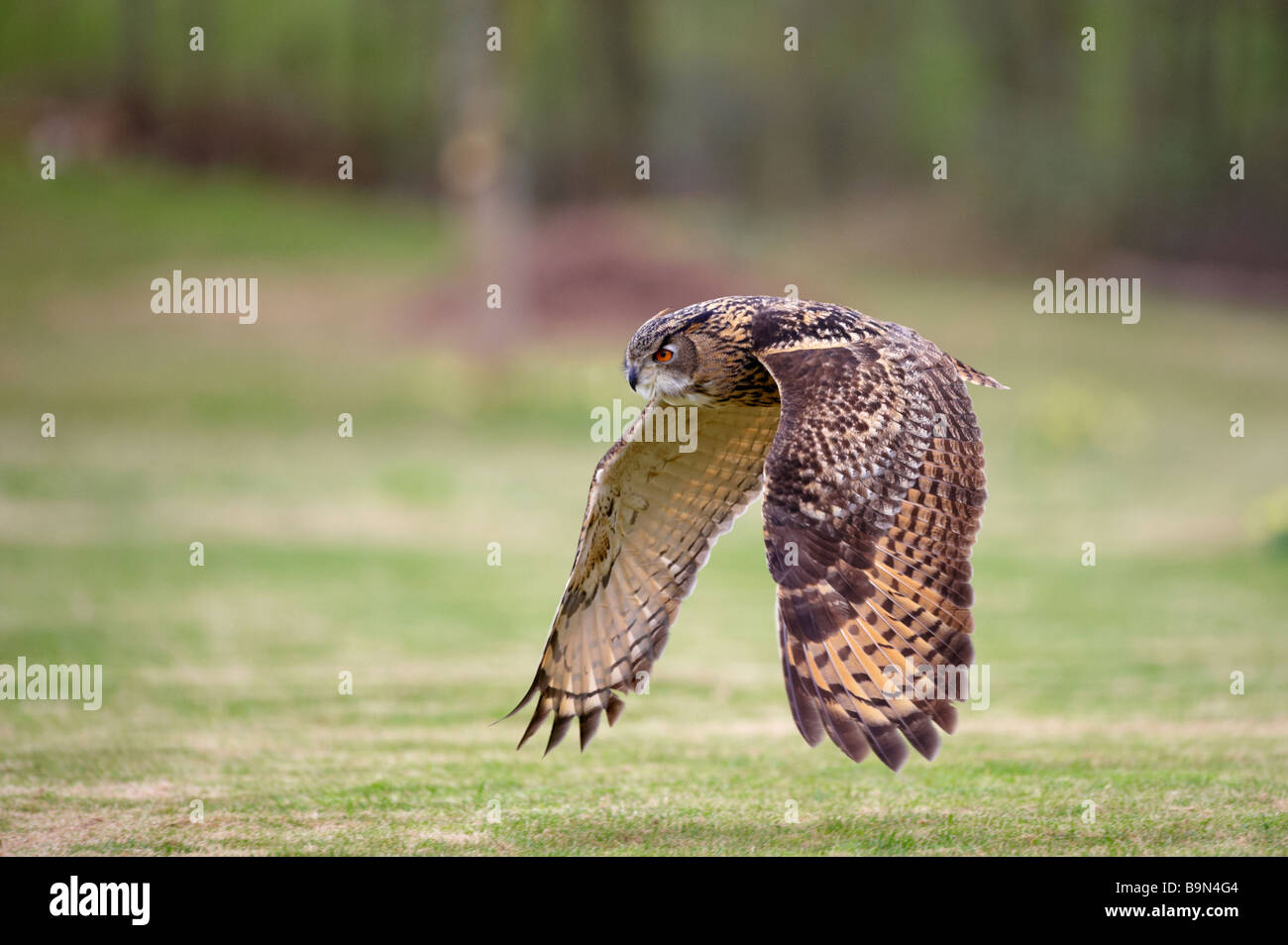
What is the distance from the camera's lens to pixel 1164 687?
8195 millimetres

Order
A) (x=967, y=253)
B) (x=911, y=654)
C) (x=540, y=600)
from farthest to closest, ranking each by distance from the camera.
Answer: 1. (x=967, y=253)
2. (x=540, y=600)
3. (x=911, y=654)

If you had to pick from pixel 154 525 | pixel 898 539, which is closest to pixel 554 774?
pixel 898 539

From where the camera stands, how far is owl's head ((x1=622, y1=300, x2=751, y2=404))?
5.63 meters

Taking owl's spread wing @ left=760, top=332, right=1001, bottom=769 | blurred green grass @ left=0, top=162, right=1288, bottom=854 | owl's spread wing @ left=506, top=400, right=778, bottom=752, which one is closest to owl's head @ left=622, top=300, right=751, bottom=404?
owl's spread wing @ left=506, top=400, right=778, bottom=752

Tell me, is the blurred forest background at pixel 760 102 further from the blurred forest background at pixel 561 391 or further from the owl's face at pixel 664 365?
the owl's face at pixel 664 365

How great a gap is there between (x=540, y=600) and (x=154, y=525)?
175 inches

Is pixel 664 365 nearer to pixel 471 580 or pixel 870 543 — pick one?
pixel 870 543

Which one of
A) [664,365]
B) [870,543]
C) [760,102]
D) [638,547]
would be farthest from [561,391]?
→ [760,102]

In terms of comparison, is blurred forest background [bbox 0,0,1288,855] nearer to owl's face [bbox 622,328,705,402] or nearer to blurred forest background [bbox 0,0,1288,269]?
blurred forest background [bbox 0,0,1288,269]

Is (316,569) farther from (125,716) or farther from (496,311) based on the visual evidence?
(496,311)

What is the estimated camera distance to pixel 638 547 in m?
5.54

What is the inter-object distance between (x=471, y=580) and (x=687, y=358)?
7105 mm

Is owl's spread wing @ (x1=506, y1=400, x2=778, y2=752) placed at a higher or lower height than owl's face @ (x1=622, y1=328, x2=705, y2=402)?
lower

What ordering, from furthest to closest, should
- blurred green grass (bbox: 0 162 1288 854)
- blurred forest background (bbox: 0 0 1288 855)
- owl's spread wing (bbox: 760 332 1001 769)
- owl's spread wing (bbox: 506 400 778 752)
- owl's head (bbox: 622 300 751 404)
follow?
blurred forest background (bbox: 0 0 1288 855), owl's head (bbox: 622 300 751 404), blurred green grass (bbox: 0 162 1288 854), owl's spread wing (bbox: 506 400 778 752), owl's spread wing (bbox: 760 332 1001 769)
